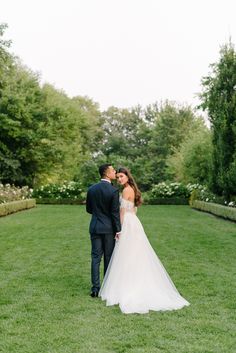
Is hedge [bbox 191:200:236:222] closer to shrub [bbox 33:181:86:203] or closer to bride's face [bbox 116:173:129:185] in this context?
shrub [bbox 33:181:86:203]

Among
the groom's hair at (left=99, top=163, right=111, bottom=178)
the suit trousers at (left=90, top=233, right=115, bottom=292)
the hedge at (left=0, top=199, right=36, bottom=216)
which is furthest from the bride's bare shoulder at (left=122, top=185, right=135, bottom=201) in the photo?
the hedge at (left=0, top=199, right=36, bottom=216)

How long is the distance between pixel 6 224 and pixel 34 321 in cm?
1364

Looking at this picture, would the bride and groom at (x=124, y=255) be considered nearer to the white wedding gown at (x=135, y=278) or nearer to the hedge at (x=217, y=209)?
the white wedding gown at (x=135, y=278)

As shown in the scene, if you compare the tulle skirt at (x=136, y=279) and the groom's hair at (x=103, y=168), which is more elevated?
the groom's hair at (x=103, y=168)

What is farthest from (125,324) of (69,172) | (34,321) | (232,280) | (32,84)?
(69,172)

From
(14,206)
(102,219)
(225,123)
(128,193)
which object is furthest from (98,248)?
(14,206)

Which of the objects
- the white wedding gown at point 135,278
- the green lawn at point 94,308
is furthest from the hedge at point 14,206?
the white wedding gown at point 135,278

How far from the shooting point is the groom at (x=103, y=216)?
696 centimetres

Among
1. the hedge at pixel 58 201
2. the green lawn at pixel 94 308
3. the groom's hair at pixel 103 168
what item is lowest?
the green lawn at pixel 94 308

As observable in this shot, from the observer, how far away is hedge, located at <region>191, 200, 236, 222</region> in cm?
2015

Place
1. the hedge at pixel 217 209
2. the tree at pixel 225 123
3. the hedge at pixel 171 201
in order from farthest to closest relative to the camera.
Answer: the hedge at pixel 171 201, the tree at pixel 225 123, the hedge at pixel 217 209

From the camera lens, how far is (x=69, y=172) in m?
50.0

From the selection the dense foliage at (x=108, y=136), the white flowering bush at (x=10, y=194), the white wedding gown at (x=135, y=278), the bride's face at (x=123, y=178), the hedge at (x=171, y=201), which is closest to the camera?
the white wedding gown at (x=135, y=278)

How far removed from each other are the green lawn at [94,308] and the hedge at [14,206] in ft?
34.1
